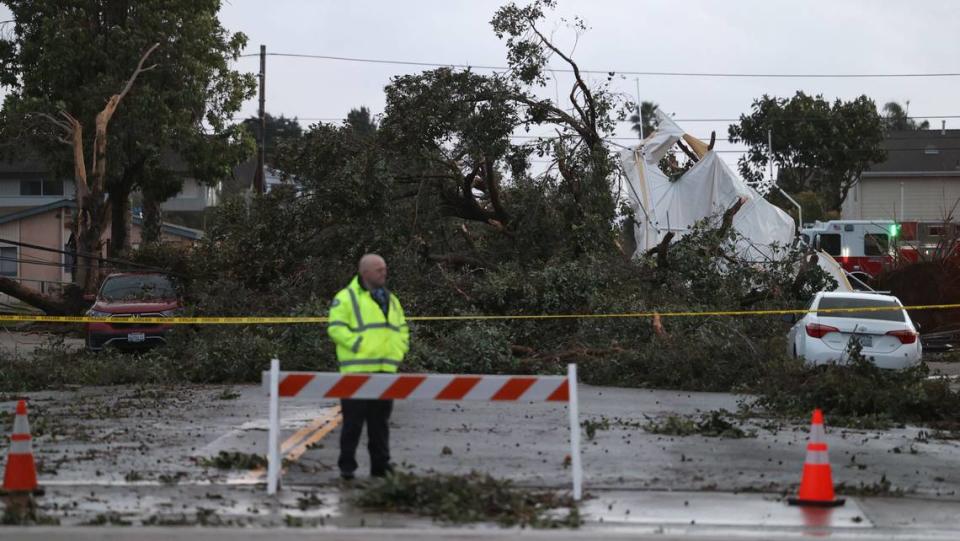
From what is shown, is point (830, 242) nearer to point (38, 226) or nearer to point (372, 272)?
point (372, 272)

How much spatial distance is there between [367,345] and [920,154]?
184 feet

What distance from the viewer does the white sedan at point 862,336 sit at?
16.7 meters

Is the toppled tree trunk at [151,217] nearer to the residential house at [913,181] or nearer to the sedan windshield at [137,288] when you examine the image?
the sedan windshield at [137,288]

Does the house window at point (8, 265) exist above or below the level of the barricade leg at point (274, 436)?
above

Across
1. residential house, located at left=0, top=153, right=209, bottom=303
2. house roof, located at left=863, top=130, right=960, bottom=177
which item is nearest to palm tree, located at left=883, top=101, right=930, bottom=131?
house roof, located at left=863, top=130, right=960, bottom=177

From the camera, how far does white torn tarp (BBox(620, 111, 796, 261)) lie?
2434cm

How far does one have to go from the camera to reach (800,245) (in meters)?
23.2

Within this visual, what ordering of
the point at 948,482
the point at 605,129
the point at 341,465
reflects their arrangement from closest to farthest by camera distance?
the point at 341,465
the point at 948,482
the point at 605,129

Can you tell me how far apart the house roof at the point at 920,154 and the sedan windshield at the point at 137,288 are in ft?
146

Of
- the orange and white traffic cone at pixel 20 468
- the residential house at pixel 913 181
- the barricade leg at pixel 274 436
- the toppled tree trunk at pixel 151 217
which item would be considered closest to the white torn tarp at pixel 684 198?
the barricade leg at pixel 274 436

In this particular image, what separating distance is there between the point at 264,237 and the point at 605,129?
7.07 metres

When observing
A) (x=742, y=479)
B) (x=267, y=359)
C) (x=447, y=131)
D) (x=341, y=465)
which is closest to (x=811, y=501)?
(x=742, y=479)

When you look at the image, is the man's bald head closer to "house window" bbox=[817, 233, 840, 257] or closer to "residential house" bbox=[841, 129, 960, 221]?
"house window" bbox=[817, 233, 840, 257]

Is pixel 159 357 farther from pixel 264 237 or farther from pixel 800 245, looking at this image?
pixel 800 245
